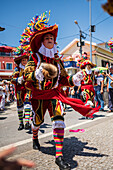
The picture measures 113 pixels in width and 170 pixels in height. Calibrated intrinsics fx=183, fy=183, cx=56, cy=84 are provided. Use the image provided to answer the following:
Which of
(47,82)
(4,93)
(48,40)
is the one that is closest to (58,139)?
(47,82)

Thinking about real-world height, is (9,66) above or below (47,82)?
above

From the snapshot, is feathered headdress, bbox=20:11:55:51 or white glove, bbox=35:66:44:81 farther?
feathered headdress, bbox=20:11:55:51

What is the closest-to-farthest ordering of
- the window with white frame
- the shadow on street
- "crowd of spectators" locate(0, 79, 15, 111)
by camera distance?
the shadow on street → "crowd of spectators" locate(0, 79, 15, 111) → the window with white frame

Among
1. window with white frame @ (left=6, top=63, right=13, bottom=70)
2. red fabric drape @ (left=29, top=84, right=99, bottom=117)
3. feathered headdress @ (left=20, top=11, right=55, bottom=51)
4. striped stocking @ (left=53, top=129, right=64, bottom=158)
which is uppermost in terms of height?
window with white frame @ (left=6, top=63, right=13, bottom=70)

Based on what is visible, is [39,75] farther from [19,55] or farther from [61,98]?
A: [19,55]

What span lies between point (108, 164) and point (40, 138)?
6.02 ft

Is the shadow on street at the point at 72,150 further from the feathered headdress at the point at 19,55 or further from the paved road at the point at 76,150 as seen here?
the feathered headdress at the point at 19,55

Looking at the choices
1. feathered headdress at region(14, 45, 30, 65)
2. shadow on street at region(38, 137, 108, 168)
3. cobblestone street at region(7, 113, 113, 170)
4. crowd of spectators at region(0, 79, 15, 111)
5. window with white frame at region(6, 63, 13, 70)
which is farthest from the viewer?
window with white frame at region(6, 63, 13, 70)

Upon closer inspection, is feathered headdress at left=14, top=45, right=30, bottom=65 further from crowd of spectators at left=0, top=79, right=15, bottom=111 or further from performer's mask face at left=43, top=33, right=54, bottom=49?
crowd of spectators at left=0, top=79, right=15, bottom=111

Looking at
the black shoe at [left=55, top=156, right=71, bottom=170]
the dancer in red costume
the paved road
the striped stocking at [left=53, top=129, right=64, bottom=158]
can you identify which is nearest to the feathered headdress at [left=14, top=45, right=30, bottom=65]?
the dancer in red costume

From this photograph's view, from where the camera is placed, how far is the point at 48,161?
2715 mm

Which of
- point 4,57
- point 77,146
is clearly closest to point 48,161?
point 77,146

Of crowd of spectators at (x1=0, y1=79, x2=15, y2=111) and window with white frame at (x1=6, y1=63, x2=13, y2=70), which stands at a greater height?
window with white frame at (x1=6, y1=63, x2=13, y2=70)

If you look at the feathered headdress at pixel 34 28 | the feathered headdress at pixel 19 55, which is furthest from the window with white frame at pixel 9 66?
the feathered headdress at pixel 34 28
